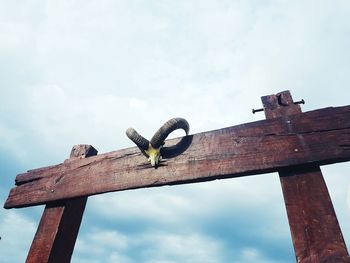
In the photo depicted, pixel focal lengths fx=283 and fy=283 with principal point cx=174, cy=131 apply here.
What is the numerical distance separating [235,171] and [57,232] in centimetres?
149

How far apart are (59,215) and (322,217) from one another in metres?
1.96

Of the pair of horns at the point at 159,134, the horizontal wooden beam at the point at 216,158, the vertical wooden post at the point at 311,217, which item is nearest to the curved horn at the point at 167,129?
the pair of horns at the point at 159,134

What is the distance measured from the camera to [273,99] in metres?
2.14

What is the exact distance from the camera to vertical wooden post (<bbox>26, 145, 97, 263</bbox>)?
86.7 inches

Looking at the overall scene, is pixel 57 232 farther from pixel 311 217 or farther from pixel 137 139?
pixel 311 217

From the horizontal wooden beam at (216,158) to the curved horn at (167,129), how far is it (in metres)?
0.11

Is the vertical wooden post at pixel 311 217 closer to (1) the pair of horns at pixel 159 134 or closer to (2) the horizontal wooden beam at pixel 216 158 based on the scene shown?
(2) the horizontal wooden beam at pixel 216 158

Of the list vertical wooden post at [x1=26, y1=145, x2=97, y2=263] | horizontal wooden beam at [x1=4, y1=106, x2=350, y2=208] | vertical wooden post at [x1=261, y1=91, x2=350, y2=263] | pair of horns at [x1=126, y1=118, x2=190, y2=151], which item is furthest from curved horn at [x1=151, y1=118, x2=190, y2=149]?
vertical wooden post at [x1=26, y1=145, x2=97, y2=263]

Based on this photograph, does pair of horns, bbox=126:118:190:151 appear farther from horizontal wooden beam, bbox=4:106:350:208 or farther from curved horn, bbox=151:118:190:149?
horizontal wooden beam, bbox=4:106:350:208

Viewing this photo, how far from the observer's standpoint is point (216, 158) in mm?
2023

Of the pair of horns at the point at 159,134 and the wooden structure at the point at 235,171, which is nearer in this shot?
the wooden structure at the point at 235,171

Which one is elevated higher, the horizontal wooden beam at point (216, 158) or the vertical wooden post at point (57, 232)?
the horizontal wooden beam at point (216, 158)

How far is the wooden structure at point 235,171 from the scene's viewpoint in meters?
1.58

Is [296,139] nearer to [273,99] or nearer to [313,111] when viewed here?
[313,111]
